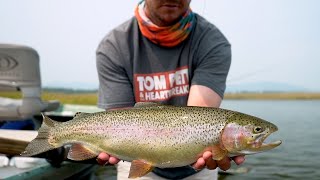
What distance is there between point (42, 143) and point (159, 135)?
969mm

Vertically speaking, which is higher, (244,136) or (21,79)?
(244,136)

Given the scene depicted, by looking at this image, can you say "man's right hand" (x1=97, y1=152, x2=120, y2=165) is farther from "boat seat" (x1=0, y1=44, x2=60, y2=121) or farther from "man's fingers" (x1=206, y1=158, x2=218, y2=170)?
"boat seat" (x1=0, y1=44, x2=60, y2=121)

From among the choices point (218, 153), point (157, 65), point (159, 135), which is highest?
point (157, 65)

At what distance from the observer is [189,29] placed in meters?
4.25

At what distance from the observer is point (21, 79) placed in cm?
805

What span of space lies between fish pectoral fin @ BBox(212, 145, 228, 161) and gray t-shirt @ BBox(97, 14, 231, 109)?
967 millimetres

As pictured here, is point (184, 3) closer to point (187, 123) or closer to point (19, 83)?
point (187, 123)

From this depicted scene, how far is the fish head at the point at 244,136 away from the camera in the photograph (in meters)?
3.23

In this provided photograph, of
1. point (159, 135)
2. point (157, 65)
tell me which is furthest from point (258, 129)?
point (157, 65)

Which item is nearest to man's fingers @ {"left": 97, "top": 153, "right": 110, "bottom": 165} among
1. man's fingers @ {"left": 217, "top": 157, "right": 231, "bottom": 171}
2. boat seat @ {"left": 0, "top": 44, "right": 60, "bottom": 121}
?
man's fingers @ {"left": 217, "top": 157, "right": 231, "bottom": 171}

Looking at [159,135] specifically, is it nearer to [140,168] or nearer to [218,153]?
[140,168]

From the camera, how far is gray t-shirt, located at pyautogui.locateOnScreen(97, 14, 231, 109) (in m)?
4.25

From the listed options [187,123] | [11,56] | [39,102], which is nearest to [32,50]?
[11,56]

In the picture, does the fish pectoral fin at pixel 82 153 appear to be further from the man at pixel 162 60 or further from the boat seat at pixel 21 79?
the boat seat at pixel 21 79
